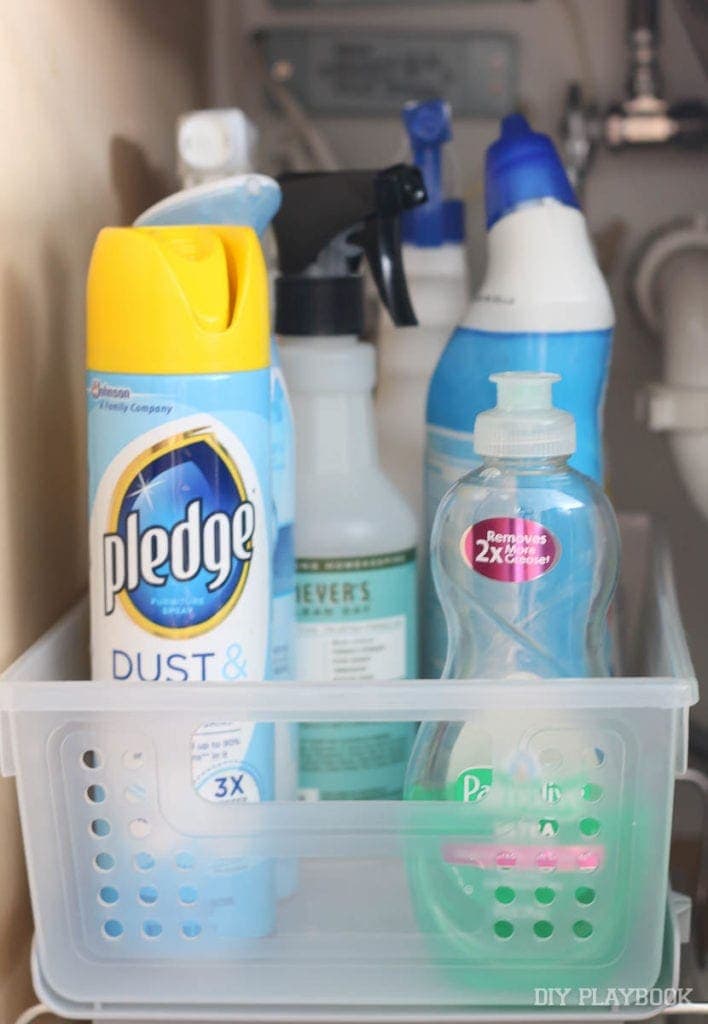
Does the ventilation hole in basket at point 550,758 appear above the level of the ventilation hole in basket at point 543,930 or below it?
above

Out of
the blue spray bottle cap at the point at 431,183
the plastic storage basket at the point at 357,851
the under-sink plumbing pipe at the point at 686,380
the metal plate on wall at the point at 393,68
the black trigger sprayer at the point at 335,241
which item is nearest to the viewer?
the plastic storage basket at the point at 357,851

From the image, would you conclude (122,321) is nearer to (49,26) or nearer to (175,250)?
(175,250)

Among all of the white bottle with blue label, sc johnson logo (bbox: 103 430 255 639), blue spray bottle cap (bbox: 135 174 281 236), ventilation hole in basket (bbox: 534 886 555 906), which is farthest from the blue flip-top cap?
ventilation hole in basket (bbox: 534 886 555 906)

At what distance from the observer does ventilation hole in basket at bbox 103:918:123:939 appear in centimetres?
57

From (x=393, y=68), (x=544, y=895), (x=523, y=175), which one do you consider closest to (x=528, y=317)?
(x=523, y=175)

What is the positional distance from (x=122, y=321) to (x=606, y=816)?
28 centimetres

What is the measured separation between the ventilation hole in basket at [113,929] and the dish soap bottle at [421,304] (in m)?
0.30

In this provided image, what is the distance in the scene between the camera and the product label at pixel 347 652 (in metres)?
0.68

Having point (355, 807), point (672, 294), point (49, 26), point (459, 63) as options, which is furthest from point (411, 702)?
point (459, 63)

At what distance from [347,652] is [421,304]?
222mm

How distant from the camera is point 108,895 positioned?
1.86 feet

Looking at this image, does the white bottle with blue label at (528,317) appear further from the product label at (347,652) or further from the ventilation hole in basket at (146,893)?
the ventilation hole in basket at (146,893)

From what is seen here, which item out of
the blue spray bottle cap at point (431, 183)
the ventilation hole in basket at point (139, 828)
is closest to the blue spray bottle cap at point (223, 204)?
the blue spray bottle cap at point (431, 183)

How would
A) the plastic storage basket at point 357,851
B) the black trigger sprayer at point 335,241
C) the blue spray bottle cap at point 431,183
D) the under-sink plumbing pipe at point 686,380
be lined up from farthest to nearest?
the under-sink plumbing pipe at point 686,380
the blue spray bottle cap at point 431,183
the black trigger sprayer at point 335,241
the plastic storage basket at point 357,851
